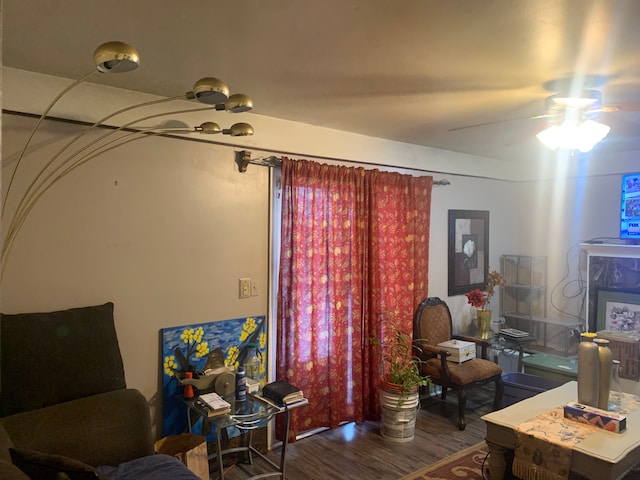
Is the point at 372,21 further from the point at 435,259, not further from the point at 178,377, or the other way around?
the point at 435,259

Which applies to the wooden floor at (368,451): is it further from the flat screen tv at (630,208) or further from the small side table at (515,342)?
the flat screen tv at (630,208)

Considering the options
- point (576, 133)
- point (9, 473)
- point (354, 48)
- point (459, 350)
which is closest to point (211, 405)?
point (9, 473)

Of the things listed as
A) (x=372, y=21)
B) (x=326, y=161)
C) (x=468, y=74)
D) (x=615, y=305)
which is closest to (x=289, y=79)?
(x=372, y=21)

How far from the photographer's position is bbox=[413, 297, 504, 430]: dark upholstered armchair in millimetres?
3826

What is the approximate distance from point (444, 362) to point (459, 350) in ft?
0.74

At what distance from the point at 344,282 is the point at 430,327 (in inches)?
43.8

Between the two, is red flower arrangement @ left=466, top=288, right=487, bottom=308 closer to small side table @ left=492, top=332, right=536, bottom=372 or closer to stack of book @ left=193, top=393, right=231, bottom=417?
small side table @ left=492, top=332, right=536, bottom=372

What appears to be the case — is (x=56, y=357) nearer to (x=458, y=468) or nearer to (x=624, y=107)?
(x=458, y=468)

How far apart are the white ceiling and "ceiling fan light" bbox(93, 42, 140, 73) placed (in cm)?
28

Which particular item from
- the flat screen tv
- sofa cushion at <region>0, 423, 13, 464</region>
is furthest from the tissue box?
sofa cushion at <region>0, 423, 13, 464</region>

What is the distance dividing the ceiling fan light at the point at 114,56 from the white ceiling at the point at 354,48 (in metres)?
0.28

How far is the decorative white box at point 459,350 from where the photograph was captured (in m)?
4.00

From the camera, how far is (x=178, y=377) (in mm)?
2930

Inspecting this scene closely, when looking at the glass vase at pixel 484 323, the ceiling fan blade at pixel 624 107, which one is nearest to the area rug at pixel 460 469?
the glass vase at pixel 484 323
